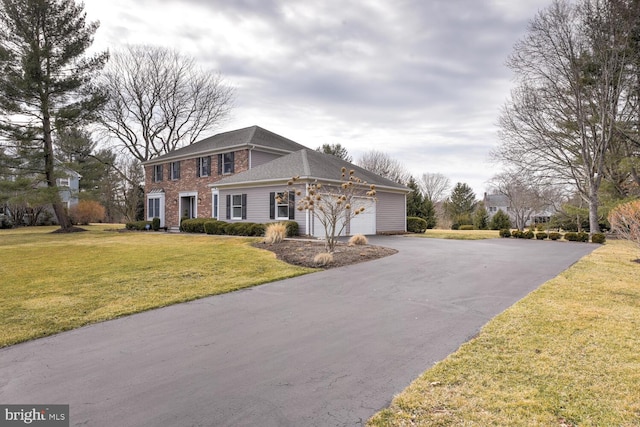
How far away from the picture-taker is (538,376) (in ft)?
9.98

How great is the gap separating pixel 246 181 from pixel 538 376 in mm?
16552

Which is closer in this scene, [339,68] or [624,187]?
[339,68]

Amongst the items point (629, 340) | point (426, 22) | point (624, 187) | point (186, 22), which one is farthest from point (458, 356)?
point (624, 187)

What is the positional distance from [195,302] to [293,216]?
36.9 feet

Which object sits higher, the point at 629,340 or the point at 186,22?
the point at 186,22

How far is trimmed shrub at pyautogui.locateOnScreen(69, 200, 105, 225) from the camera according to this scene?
30.0m

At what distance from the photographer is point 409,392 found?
280cm

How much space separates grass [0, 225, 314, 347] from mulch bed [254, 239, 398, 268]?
435 mm

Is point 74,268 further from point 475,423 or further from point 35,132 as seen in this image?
point 35,132

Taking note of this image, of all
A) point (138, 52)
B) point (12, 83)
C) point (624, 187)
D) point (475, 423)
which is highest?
point (138, 52)

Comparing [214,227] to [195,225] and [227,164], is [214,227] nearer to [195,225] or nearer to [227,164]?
[195,225]

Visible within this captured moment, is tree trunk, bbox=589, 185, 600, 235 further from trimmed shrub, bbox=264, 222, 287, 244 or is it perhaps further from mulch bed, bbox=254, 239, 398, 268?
trimmed shrub, bbox=264, 222, 287, 244

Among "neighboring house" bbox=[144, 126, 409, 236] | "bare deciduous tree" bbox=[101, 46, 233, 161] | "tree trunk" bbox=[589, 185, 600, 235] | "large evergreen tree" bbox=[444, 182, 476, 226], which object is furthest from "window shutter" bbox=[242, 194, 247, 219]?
"large evergreen tree" bbox=[444, 182, 476, 226]

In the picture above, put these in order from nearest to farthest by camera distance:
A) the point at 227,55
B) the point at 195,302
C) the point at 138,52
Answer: the point at 195,302, the point at 227,55, the point at 138,52
